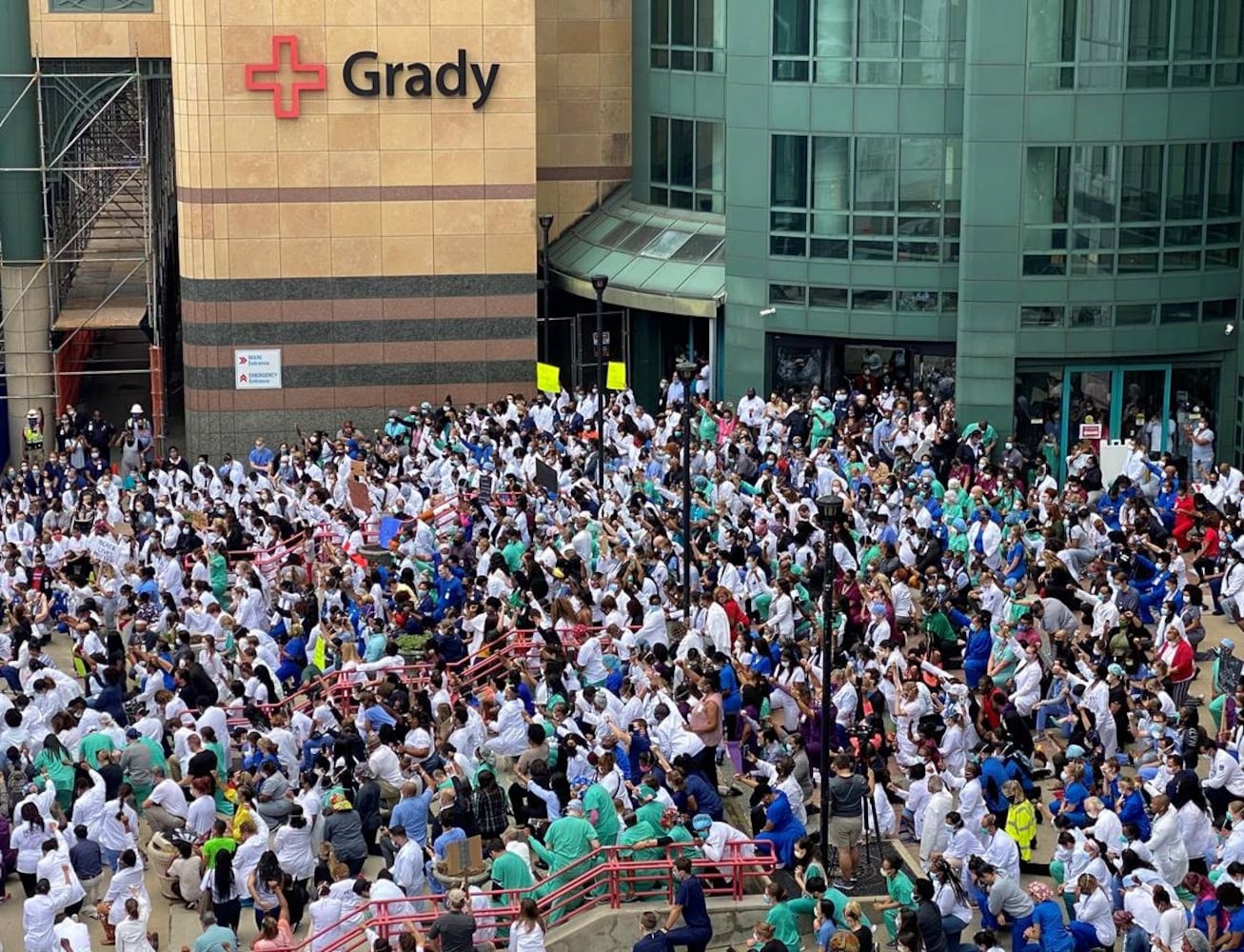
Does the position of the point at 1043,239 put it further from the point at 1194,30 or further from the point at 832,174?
the point at 1194,30

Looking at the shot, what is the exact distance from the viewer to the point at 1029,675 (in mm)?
24906

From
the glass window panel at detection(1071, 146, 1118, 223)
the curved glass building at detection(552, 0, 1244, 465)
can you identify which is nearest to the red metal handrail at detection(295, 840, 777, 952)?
the curved glass building at detection(552, 0, 1244, 465)

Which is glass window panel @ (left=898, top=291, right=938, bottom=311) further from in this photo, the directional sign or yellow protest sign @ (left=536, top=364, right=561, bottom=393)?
the directional sign

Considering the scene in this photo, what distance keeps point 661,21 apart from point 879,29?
641 cm

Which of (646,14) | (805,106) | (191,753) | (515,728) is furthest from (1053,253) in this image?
(191,753)

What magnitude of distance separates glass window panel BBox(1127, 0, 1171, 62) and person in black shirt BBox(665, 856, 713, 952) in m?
21.7

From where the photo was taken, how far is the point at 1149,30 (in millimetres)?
37250

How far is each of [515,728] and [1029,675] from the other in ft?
19.9

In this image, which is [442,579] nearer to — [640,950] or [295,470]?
[295,470]

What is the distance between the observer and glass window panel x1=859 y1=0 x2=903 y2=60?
3900cm

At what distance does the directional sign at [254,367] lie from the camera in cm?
4234

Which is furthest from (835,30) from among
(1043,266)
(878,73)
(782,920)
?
(782,920)

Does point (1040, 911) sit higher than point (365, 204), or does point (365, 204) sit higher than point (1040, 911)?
point (365, 204)

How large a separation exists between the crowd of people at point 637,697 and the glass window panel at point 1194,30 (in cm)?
744
